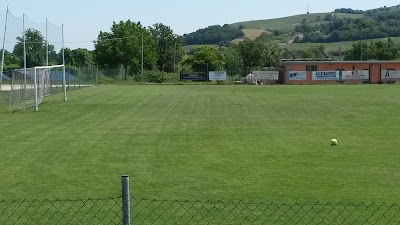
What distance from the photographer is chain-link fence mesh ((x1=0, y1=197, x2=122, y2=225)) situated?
33.4 ft

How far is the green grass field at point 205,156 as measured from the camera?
12.4m

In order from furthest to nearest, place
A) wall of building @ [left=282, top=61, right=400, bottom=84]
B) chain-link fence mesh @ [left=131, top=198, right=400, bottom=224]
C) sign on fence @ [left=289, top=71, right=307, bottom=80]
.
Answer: wall of building @ [left=282, top=61, right=400, bottom=84] < sign on fence @ [left=289, top=71, right=307, bottom=80] < chain-link fence mesh @ [left=131, top=198, right=400, bottom=224]

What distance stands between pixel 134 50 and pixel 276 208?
312 ft

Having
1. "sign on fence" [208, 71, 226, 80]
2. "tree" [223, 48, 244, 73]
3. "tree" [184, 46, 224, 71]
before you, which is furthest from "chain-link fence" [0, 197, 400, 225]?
"tree" [184, 46, 224, 71]

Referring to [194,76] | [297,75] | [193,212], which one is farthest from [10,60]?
[297,75]

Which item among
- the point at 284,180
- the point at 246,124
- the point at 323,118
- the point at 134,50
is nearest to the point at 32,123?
the point at 246,124

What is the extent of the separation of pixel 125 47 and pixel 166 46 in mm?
23475

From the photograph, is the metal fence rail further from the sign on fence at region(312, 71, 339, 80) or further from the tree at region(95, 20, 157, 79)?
the tree at region(95, 20, 157, 79)

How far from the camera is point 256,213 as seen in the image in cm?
1057

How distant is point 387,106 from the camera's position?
113ft

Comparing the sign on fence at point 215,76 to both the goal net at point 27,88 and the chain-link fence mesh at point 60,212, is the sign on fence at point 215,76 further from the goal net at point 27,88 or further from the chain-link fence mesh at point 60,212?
the chain-link fence mesh at point 60,212

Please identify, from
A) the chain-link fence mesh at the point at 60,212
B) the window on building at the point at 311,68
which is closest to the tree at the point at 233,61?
the window on building at the point at 311,68

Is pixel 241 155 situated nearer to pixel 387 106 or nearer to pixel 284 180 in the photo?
pixel 284 180

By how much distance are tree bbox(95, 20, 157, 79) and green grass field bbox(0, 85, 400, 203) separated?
75.3 metres
